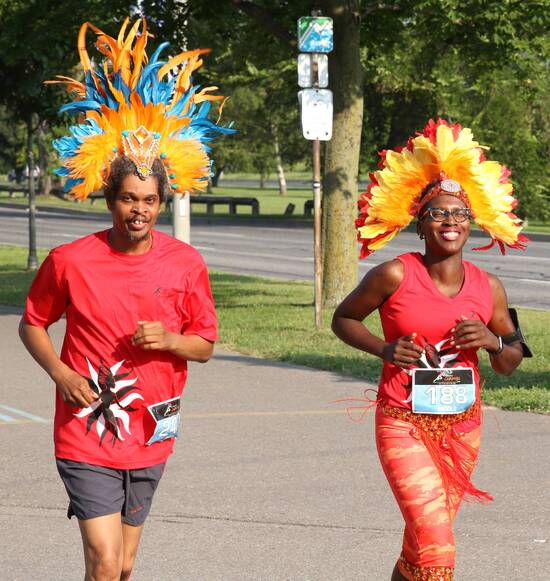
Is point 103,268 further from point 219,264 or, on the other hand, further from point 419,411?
point 219,264

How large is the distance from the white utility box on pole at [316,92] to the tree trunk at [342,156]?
1913 mm

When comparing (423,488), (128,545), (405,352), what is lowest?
(128,545)

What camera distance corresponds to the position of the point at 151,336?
165 inches

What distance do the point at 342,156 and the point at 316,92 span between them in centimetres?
230

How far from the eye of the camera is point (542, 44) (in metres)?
16.8

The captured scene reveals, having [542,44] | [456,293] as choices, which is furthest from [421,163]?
[542,44]

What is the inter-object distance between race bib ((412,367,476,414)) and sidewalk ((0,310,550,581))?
48.7 inches

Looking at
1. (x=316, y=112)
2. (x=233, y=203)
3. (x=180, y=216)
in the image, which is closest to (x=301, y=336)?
(x=316, y=112)

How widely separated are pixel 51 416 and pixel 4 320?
6.44 meters

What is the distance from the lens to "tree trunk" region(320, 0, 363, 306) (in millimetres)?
16156

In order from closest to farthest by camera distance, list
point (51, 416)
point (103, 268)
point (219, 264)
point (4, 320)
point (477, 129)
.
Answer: point (103, 268), point (51, 416), point (4, 320), point (219, 264), point (477, 129)

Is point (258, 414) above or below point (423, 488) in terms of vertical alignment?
below

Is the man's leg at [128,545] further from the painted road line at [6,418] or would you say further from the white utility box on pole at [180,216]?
the white utility box on pole at [180,216]

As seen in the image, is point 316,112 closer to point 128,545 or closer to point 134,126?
point 134,126
